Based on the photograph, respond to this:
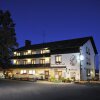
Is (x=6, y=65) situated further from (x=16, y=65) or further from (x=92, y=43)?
(x=92, y=43)

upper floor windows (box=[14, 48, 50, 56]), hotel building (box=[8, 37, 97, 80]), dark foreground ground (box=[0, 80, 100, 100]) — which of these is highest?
upper floor windows (box=[14, 48, 50, 56])

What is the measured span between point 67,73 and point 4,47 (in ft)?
53.5

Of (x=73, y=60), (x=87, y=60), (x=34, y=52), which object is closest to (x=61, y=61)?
(x=73, y=60)

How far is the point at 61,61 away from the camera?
191ft

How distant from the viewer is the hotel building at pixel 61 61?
181 feet

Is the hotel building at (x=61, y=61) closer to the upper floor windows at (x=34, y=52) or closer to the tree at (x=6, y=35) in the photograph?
the upper floor windows at (x=34, y=52)

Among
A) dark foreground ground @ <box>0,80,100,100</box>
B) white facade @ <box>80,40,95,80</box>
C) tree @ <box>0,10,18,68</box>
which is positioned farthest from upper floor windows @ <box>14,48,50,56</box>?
dark foreground ground @ <box>0,80,100,100</box>

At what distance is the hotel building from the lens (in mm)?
Result: 55312

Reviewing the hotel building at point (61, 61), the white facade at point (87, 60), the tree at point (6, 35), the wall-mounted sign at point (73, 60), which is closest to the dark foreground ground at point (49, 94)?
the tree at point (6, 35)

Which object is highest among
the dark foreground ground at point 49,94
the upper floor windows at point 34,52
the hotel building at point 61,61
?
the upper floor windows at point 34,52

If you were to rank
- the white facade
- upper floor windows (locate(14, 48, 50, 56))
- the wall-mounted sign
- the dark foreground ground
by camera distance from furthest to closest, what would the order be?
upper floor windows (locate(14, 48, 50, 56)), the white facade, the wall-mounted sign, the dark foreground ground

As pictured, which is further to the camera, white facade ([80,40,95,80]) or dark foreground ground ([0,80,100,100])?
white facade ([80,40,95,80])

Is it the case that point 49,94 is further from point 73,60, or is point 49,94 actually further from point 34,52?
point 34,52

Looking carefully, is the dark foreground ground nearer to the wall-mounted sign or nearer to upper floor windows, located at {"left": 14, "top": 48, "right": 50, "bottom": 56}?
the wall-mounted sign
